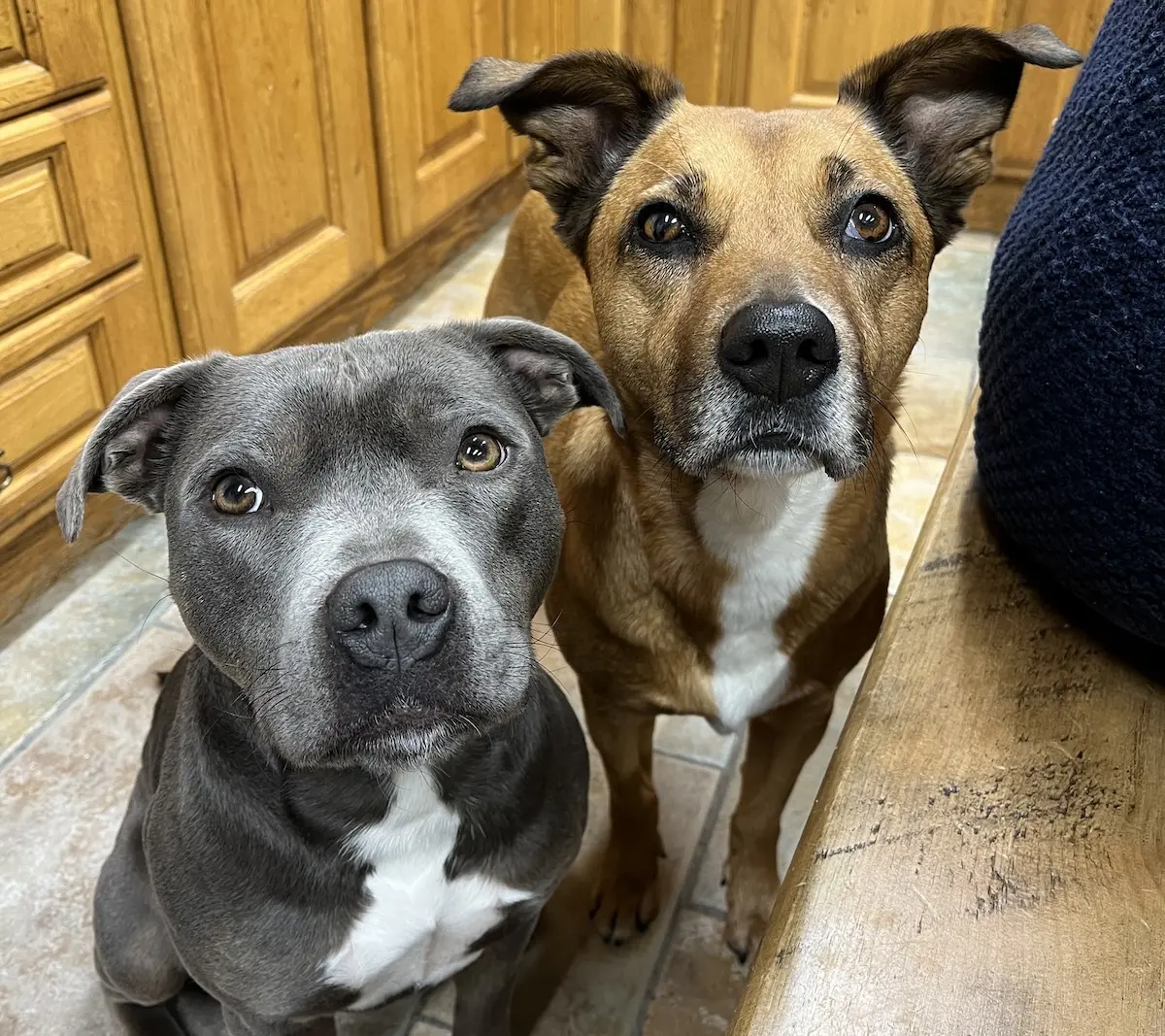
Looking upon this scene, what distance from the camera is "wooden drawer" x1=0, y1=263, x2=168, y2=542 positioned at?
2.39 m

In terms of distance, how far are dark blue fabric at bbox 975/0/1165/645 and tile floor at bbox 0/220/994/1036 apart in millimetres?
858

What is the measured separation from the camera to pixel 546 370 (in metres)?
1.45

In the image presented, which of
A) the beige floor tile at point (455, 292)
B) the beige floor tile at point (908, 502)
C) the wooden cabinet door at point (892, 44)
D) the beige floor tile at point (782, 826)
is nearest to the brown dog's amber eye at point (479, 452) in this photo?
the beige floor tile at point (782, 826)

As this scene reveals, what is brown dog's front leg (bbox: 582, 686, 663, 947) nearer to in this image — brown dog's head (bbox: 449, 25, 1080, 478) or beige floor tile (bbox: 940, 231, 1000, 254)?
brown dog's head (bbox: 449, 25, 1080, 478)

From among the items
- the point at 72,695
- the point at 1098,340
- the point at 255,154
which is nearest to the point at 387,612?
the point at 1098,340

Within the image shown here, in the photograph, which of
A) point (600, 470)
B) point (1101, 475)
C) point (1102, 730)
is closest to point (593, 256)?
point (600, 470)

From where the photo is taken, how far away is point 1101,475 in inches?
39.9

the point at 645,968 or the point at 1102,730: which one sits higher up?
the point at 1102,730

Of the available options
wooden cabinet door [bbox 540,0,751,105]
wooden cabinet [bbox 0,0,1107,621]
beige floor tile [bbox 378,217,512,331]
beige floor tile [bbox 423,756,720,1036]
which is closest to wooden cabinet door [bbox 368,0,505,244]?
wooden cabinet [bbox 0,0,1107,621]

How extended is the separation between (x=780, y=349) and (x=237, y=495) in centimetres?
64

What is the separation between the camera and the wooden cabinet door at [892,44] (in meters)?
4.13

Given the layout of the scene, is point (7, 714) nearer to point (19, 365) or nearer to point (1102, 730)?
point (19, 365)

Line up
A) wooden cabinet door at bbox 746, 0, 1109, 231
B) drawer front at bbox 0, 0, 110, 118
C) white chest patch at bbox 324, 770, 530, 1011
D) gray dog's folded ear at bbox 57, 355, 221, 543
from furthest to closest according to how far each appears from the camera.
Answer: wooden cabinet door at bbox 746, 0, 1109, 231 < drawer front at bbox 0, 0, 110, 118 < white chest patch at bbox 324, 770, 530, 1011 < gray dog's folded ear at bbox 57, 355, 221, 543

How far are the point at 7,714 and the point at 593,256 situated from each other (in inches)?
65.4
